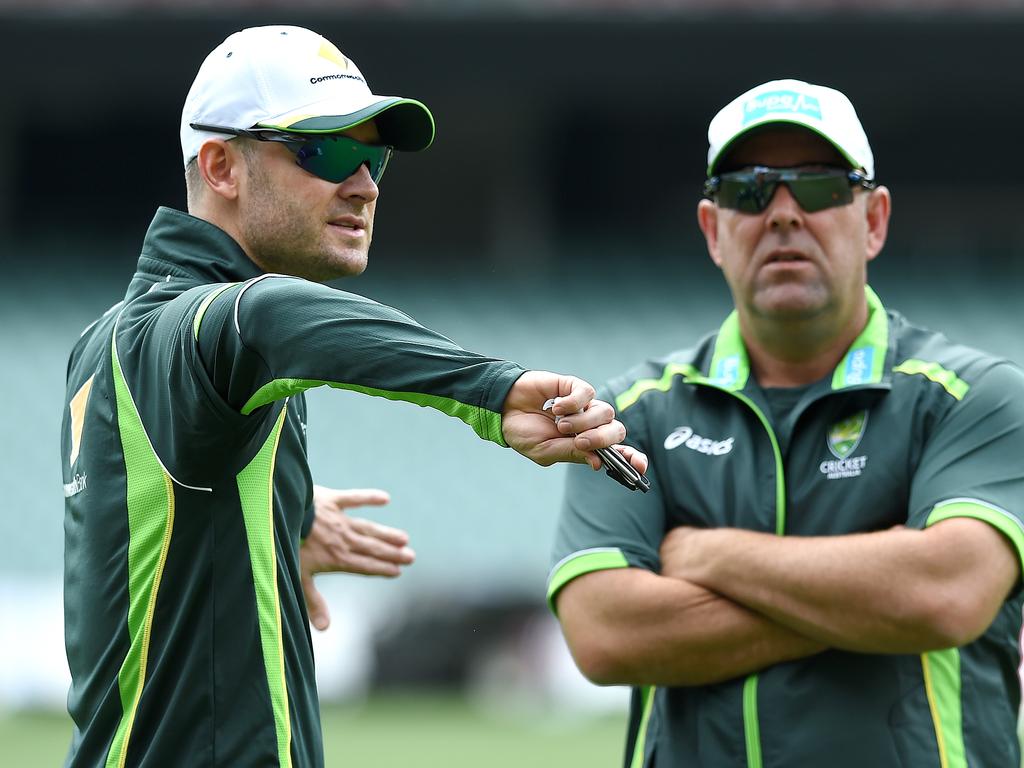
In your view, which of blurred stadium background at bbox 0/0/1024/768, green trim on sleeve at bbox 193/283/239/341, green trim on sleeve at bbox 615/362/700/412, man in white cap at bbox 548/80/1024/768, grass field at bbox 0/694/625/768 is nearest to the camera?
green trim on sleeve at bbox 193/283/239/341

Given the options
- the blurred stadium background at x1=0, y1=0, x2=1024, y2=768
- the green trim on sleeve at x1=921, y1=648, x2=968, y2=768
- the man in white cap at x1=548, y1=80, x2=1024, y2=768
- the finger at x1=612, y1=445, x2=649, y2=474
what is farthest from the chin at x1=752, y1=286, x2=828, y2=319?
the blurred stadium background at x1=0, y1=0, x2=1024, y2=768

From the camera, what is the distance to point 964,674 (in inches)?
118

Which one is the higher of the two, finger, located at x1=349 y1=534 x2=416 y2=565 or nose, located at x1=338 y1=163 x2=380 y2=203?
nose, located at x1=338 y1=163 x2=380 y2=203

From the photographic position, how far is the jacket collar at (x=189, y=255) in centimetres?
275

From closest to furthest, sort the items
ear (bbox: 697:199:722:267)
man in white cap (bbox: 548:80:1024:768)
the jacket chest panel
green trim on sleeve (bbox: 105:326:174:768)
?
green trim on sleeve (bbox: 105:326:174:768) → man in white cap (bbox: 548:80:1024:768) → the jacket chest panel → ear (bbox: 697:199:722:267)

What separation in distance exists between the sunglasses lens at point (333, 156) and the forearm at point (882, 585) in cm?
108

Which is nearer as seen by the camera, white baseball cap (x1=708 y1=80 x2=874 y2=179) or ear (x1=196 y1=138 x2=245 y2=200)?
ear (x1=196 y1=138 x2=245 y2=200)

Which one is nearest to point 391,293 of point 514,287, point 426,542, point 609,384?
point 514,287

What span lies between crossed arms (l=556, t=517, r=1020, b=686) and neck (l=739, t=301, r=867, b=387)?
41cm

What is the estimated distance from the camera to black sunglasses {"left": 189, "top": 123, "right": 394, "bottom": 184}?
2.79 metres

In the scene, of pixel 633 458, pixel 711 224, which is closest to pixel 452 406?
pixel 633 458

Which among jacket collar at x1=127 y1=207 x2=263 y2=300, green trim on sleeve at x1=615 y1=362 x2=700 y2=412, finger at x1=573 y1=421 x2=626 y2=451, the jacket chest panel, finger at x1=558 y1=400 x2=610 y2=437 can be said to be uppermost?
jacket collar at x1=127 y1=207 x2=263 y2=300

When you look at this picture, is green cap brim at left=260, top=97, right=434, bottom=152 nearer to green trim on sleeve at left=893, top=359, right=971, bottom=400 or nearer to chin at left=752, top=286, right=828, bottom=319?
chin at left=752, top=286, right=828, bottom=319

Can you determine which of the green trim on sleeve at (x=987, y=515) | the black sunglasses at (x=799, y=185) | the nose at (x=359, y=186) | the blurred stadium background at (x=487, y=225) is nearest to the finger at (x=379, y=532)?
the nose at (x=359, y=186)
